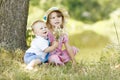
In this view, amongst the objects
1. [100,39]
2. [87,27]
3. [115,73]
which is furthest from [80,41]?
[115,73]

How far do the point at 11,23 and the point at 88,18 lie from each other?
42.0 ft

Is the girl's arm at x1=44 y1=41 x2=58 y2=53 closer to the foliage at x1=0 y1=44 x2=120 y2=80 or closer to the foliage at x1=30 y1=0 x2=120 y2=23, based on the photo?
the foliage at x1=0 y1=44 x2=120 y2=80

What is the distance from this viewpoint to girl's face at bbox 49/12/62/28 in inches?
250

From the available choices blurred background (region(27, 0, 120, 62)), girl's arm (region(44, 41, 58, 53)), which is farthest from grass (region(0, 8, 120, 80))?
blurred background (region(27, 0, 120, 62))

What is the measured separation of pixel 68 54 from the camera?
639cm

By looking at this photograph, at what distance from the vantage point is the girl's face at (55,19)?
636cm

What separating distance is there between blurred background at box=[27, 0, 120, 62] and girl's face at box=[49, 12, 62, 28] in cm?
776

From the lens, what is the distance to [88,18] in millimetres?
19188

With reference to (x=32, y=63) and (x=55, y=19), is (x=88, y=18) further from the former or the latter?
(x=32, y=63)

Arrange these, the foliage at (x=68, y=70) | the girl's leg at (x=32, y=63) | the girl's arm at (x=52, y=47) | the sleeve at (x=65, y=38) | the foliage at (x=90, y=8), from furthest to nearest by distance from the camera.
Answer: the foliage at (x=90, y=8) < the sleeve at (x=65, y=38) < the girl's arm at (x=52, y=47) < the girl's leg at (x=32, y=63) < the foliage at (x=68, y=70)

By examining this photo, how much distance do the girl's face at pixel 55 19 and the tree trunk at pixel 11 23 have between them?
46cm

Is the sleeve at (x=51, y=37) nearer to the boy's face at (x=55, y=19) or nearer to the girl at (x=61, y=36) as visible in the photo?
the girl at (x=61, y=36)

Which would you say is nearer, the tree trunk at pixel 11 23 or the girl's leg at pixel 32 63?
the girl's leg at pixel 32 63

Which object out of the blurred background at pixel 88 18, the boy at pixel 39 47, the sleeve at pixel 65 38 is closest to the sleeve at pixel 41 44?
the boy at pixel 39 47
